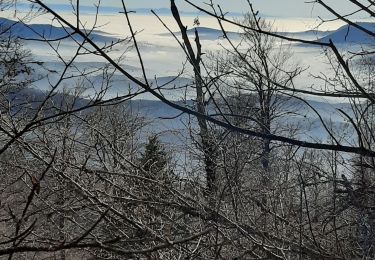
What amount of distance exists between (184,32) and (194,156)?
17.5ft

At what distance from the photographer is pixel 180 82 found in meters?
2.65

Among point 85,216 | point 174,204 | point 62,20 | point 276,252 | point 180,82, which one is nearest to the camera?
point 62,20

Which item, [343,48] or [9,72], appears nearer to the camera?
[343,48]

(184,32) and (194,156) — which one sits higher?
(184,32)

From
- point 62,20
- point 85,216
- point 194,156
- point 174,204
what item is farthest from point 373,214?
point 194,156

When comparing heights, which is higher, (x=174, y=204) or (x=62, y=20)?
(x=62, y=20)


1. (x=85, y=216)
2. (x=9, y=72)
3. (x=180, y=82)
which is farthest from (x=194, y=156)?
(x=9, y=72)

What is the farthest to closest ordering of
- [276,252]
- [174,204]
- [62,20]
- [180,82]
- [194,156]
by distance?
[194,156], [174,204], [276,252], [180,82], [62,20]

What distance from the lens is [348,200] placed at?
3139mm

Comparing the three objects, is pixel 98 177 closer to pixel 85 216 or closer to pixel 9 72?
pixel 85 216

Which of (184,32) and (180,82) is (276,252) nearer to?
(180,82)

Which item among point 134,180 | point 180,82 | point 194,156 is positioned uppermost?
point 180,82

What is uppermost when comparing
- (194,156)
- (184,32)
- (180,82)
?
(184,32)

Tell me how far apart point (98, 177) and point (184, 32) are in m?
2.45
